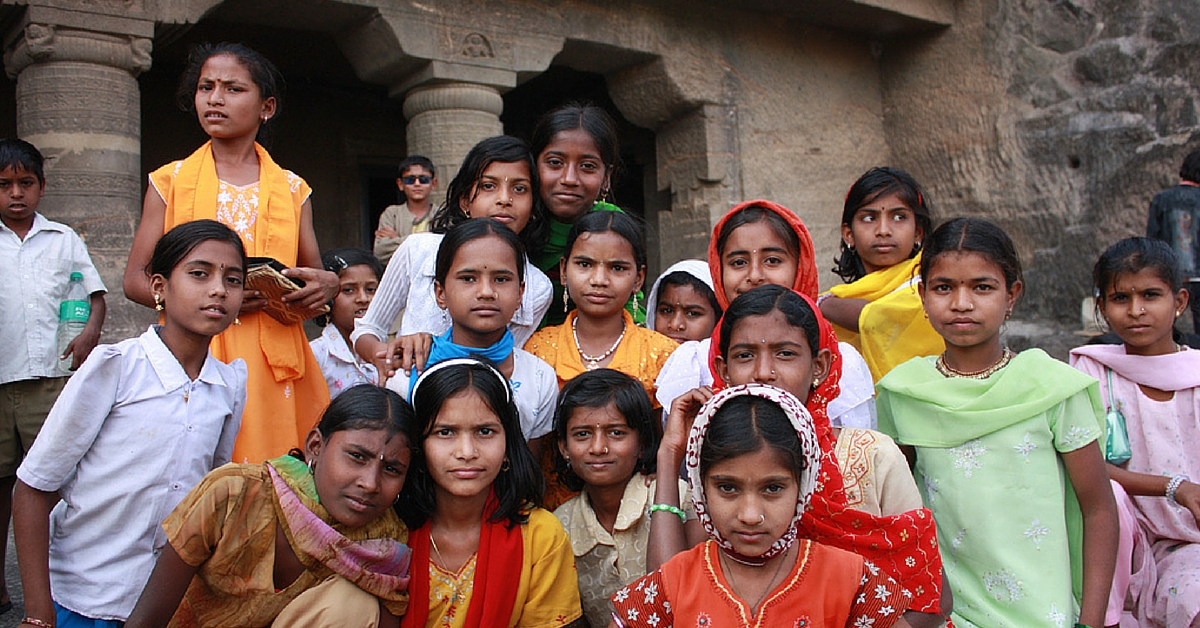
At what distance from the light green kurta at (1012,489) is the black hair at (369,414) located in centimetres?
124

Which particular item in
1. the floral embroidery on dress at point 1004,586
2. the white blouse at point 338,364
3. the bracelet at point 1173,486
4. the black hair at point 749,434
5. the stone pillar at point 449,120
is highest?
the stone pillar at point 449,120

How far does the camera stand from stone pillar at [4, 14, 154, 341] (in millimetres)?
4055

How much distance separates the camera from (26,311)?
326 centimetres

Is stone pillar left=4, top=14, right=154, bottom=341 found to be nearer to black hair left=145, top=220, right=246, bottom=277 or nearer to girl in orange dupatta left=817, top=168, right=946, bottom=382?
black hair left=145, top=220, right=246, bottom=277

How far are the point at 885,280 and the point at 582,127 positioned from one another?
41.1 inches

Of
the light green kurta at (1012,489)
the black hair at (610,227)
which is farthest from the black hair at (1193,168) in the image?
the black hair at (610,227)

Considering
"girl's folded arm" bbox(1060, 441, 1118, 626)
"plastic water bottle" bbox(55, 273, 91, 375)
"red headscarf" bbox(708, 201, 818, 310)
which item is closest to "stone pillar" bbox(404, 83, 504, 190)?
"plastic water bottle" bbox(55, 273, 91, 375)

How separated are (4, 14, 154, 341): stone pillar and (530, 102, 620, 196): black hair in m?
2.40

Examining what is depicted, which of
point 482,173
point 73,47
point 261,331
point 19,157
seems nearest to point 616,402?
point 482,173

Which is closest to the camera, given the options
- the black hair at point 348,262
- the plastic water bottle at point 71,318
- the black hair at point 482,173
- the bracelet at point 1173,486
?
the bracelet at point 1173,486

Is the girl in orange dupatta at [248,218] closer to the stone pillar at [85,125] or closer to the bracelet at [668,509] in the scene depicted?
the bracelet at [668,509]

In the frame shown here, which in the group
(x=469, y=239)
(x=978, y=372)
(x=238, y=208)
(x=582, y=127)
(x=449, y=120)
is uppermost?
(x=449, y=120)

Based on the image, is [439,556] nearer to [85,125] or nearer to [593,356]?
[593,356]

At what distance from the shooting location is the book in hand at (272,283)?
223 cm
